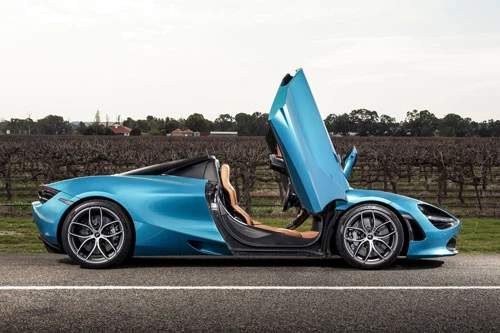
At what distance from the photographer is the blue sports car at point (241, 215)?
6875mm

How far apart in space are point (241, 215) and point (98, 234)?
1445mm

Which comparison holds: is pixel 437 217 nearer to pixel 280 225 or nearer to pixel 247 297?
pixel 247 297

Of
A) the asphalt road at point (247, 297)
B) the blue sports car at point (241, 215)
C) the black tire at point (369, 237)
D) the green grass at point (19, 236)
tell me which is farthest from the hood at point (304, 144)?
the green grass at point (19, 236)

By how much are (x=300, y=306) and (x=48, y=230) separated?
2.93 metres

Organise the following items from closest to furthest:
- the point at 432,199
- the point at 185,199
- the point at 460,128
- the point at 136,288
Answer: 1. the point at 136,288
2. the point at 185,199
3. the point at 432,199
4. the point at 460,128

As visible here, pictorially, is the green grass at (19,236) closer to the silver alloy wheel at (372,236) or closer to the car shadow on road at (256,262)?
the car shadow on road at (256,262)

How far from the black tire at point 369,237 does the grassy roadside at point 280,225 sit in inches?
164

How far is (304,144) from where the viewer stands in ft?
22.3

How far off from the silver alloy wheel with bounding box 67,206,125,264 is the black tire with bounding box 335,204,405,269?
7.22ft

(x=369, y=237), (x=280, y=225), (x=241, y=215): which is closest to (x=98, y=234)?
(x=241, y=215)

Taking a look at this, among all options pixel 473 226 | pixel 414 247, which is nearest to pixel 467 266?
pixel 414 247

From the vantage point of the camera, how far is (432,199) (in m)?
23.9

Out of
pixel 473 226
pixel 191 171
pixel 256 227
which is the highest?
pixel 191 171

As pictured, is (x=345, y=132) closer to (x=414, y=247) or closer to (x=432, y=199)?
(x=432, y=199)
